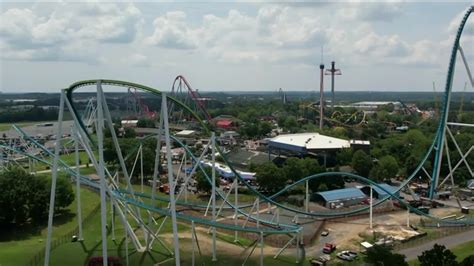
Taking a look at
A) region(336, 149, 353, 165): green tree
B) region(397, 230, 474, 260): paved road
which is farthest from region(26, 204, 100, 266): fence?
region(336, 149, 353, 165): green tree

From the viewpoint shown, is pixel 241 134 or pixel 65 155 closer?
pixel 65 155

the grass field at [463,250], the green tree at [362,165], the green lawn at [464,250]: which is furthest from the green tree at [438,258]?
the green tree at [362,165]

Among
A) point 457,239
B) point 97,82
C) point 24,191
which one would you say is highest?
point 97,82

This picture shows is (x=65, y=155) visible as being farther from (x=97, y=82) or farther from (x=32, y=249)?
(x=97, y=82)

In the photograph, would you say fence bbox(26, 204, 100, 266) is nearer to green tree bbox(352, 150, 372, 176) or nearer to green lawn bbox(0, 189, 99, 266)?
green lawn bbox(0, 189, 99, 266)

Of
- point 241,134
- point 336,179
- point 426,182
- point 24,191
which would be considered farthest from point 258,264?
point 241,134

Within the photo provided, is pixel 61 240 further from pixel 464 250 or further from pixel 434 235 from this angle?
pixel 464 250
